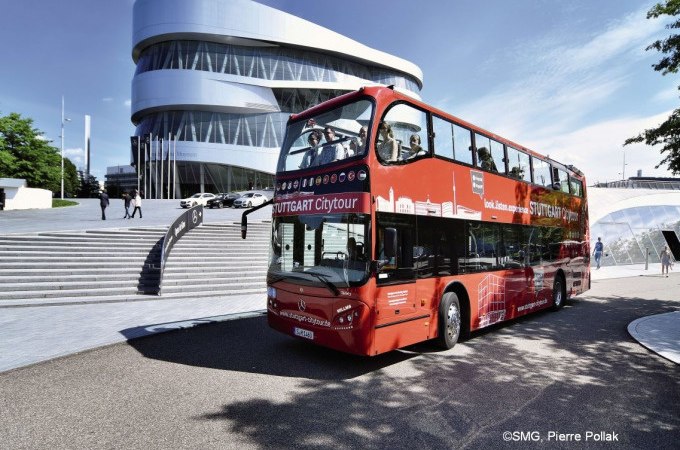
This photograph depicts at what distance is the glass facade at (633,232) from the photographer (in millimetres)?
29000

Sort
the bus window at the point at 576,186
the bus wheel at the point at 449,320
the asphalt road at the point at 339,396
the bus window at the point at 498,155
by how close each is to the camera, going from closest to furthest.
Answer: the asphalt road at the point at 339,396 < the bus wheel at the point at 449,320 < the bus window at the point at 498,155 < the bus window at the point at 576,186

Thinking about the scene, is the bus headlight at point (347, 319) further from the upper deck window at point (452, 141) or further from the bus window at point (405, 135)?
the upper deck window at point (452, 141)

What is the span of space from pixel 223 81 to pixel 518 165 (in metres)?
52.3

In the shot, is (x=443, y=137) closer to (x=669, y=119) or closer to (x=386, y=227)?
(x=386, y=227)

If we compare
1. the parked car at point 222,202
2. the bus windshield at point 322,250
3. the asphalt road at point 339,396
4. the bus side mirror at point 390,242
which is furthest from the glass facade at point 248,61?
the bus side mirror at point 390,242

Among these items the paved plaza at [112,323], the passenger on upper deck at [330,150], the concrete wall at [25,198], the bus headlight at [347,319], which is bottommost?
the paved plaza at [112,323]

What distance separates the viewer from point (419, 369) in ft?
19.1

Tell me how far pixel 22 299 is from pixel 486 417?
11.8m

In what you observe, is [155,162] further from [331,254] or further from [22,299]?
[331,254]

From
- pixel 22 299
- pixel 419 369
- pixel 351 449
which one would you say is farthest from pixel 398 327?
pixel 22 299

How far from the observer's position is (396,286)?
571cm

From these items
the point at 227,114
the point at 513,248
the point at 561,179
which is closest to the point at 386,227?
the point at 513,248

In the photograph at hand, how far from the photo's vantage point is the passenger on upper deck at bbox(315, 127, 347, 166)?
5875 millimetres

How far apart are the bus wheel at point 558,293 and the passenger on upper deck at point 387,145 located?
7694 mm
